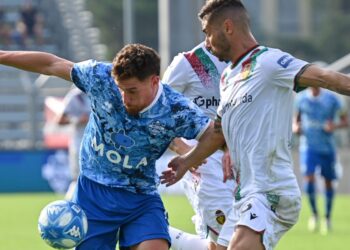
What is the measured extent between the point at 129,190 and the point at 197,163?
1.63 feet

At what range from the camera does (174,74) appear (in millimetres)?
8461

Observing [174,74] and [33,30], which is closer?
[174,74]

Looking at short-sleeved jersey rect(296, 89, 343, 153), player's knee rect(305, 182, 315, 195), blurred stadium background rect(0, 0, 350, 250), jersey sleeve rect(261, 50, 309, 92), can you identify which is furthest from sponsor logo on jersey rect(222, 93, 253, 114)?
blurred stadium background rect(0, 0, 350, 250)

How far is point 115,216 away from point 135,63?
43.5 inches

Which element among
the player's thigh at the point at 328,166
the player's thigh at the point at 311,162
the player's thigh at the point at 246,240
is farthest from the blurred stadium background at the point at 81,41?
the player's thigh at the point at 246,240

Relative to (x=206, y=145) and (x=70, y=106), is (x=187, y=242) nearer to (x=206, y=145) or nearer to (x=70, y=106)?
(x=206, y=145)

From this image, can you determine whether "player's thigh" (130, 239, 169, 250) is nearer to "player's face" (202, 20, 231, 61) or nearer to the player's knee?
"player's face" (202, 20, 231, 61)

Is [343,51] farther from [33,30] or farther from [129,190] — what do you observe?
[129,190]

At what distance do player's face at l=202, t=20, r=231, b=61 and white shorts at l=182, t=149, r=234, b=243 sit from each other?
171 cm

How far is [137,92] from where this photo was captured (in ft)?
23.1

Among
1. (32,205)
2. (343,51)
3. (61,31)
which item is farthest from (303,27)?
(32,205)

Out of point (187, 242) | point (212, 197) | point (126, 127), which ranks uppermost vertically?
point (126, 127)

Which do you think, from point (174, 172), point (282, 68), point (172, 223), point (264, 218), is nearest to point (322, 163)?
point (172, 223)

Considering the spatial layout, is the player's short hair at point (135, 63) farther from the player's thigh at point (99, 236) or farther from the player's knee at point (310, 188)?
the player's knee at point (310, 188)
